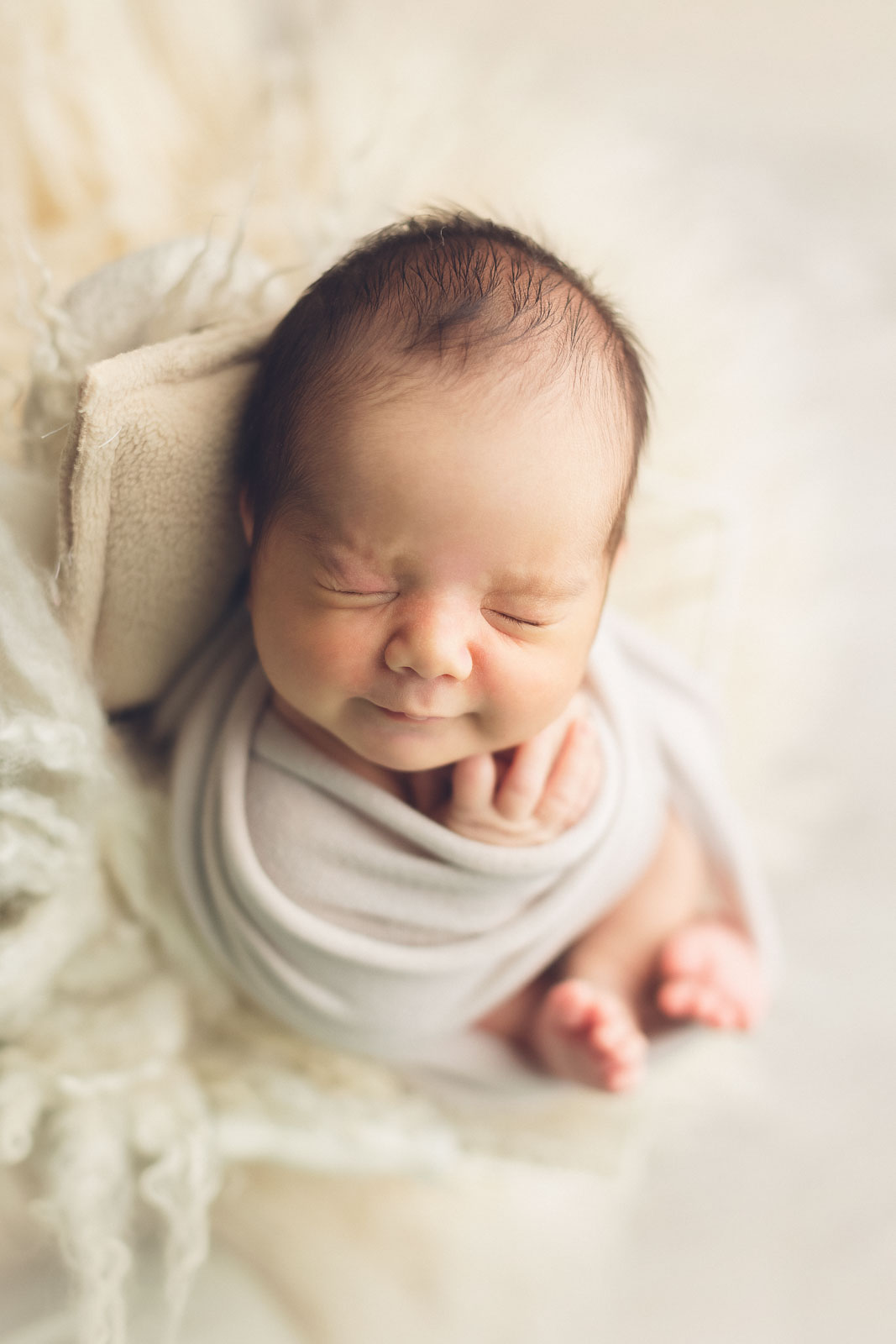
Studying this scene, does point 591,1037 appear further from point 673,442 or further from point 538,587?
point 673,442

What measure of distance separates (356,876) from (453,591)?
9.7 inches

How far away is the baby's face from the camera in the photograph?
55 cm

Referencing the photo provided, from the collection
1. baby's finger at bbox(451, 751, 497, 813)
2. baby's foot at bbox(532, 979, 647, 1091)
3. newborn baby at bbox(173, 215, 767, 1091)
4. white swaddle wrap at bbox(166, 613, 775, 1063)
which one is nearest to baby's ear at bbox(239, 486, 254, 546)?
newborn baby at bbox(173, 215, 767, 1091)

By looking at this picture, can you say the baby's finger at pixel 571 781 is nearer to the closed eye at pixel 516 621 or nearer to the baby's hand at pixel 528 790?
the baby's hand at pixel 528 790

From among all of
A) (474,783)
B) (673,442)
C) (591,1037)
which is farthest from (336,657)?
(673,442)

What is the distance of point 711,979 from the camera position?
31.5 inches

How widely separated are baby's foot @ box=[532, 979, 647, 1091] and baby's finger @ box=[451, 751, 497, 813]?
0.60 feet

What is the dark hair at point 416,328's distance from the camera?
0.56m

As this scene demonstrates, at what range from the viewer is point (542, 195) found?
99 cm

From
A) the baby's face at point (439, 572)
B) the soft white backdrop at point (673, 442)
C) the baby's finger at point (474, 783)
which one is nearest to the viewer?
the baby's face at point (439, 572)

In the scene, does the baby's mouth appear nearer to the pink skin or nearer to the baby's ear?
the pink skin

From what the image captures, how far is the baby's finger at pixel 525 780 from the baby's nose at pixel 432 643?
0.14 meters

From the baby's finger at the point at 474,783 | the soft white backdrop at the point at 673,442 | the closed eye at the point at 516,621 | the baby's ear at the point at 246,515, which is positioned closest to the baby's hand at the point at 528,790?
the baby's finger at the point at 474,783

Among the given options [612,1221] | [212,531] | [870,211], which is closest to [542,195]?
[870,211]
